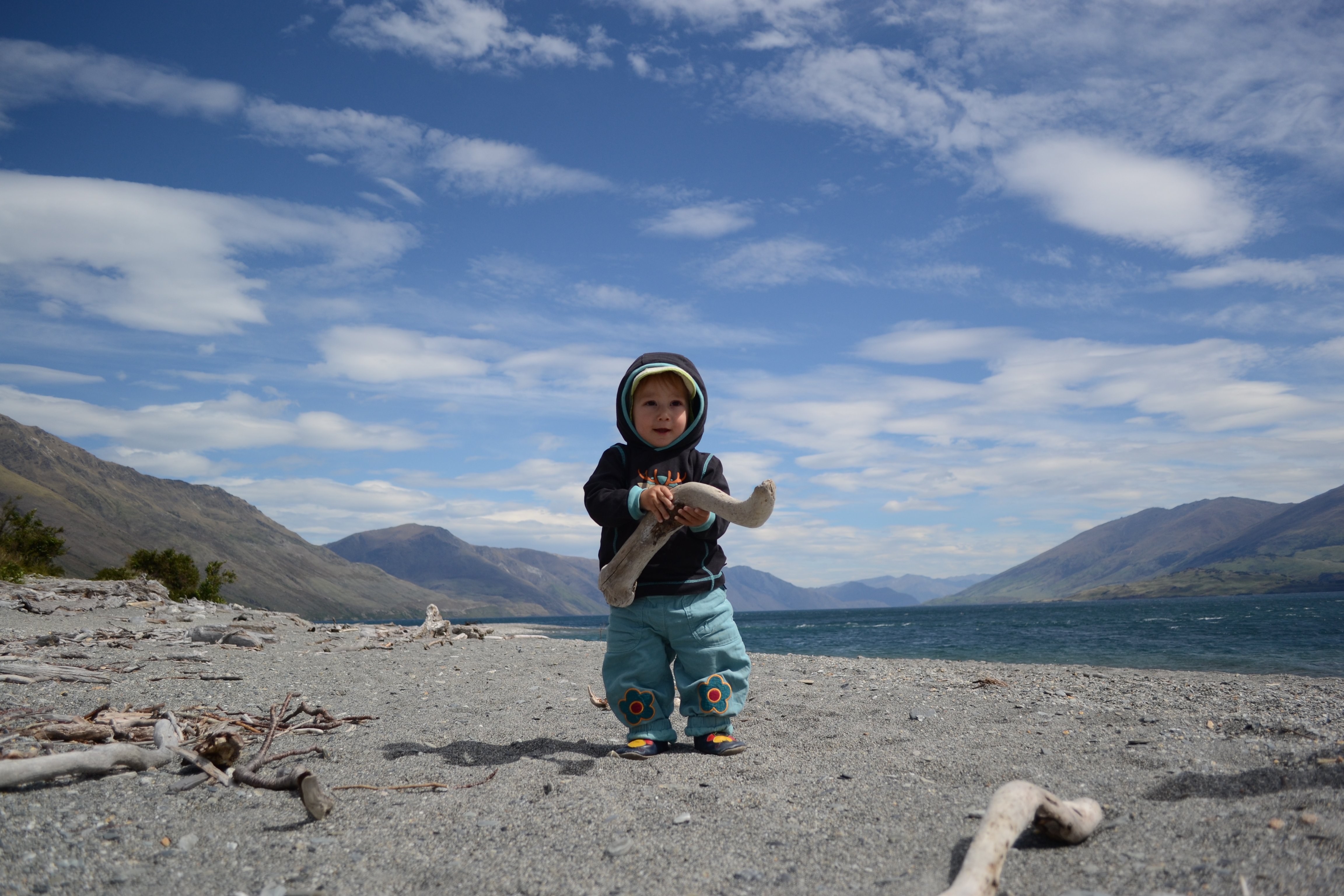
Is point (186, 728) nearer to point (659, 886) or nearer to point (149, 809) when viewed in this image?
point (149, 809)

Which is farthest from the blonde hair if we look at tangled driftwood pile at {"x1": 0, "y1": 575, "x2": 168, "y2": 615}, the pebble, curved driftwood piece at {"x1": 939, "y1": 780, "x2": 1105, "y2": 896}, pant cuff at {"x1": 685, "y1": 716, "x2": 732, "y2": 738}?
tangled driftwood pile at {"x1": 0, "y1": 575, "x2": 168, "y2": 615}

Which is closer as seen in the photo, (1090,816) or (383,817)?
(1090,816)

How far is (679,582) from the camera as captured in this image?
4.67 meters

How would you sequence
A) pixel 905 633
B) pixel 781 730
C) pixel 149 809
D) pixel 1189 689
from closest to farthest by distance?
pixel 149 809 < pixel 781 730 < pixel 1189 689 < pixel 905 633

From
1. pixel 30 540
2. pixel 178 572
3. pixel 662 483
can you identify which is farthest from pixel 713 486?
pixel 30 540

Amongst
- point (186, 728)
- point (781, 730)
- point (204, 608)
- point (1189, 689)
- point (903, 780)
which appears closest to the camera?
point (903, 780)

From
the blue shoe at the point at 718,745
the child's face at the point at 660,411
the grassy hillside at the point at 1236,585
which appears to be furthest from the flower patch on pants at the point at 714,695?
the grassy hillside at the point at 1236,585

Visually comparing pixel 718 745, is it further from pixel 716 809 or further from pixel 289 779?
pixel 289 779

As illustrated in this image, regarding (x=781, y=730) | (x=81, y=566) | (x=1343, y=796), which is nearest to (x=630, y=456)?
(x=781, y=730)

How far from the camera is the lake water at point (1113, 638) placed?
19.2 m

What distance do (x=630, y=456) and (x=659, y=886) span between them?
2955 millimetres

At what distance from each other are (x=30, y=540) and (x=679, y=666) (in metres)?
36.7

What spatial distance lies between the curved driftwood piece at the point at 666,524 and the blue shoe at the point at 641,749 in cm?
91

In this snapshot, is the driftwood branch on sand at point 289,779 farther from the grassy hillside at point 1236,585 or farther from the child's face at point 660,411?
the grassy hillside at point 1236,585
